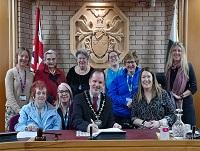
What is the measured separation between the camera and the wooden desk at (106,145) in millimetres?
2115

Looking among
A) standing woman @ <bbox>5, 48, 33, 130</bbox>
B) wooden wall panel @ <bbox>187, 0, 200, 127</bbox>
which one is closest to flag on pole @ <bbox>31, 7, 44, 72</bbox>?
standing woman @ <bbox>5, 48, 33, 130</bbox>

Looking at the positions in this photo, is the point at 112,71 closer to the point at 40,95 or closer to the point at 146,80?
the point at 146,80

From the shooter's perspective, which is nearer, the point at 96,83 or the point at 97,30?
the point at 96,83

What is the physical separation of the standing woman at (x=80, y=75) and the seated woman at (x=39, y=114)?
869mm

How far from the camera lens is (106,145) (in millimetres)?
2133

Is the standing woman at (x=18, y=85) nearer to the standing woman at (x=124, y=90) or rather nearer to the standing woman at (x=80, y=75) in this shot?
the standing woman at (x=80, y=75)

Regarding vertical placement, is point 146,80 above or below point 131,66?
below

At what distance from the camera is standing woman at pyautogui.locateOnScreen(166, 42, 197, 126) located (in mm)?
4051

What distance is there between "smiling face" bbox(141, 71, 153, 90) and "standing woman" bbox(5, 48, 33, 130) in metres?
1.52

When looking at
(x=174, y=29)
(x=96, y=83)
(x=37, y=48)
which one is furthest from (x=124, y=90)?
(x=37, y=48)

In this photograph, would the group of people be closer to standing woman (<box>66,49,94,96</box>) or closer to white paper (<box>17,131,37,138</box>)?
standing woman (<box>66,49,94,96</box>)

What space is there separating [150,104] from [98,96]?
49cm

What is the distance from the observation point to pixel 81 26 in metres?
5.35

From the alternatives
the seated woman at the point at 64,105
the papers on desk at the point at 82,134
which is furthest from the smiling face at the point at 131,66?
the papers on desk at the point at 82,134
